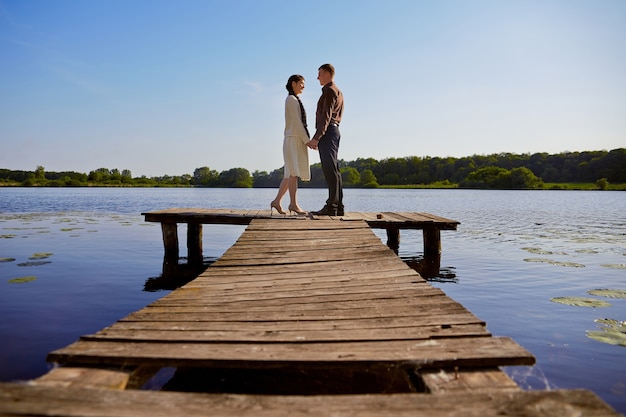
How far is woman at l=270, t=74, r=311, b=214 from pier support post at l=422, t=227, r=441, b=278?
3674mm

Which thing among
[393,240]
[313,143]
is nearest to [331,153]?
[313,143]

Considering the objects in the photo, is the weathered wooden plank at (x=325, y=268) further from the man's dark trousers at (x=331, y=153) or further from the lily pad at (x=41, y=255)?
the lily pad at (x=41, y=255)

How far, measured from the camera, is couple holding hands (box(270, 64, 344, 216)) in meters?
7.93

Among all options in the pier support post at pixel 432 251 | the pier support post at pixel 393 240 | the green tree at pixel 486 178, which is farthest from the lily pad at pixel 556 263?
the green tree at pixel 486 178

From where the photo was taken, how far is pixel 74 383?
213cm

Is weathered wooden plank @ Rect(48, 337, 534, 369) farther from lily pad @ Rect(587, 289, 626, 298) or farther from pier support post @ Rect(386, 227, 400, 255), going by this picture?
pier support post @ Rect(386, 227, 400, 255)

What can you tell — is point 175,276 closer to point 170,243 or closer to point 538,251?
point 170,243

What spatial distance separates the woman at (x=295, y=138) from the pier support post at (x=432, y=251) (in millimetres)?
3674

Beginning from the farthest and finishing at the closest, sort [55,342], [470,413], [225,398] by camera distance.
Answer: [55,342] < [225,398] < [470,413]

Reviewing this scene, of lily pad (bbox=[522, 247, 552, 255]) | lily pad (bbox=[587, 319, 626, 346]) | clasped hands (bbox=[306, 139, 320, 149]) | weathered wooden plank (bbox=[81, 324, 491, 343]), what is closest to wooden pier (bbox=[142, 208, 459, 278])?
clasped hands (bbox=[306, 139, 320, 149])

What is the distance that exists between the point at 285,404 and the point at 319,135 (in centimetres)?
646

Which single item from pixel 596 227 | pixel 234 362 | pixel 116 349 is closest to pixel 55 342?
pixel 116 349

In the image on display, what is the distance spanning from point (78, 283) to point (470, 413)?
8.64 m

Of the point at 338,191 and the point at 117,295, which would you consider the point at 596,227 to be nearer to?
the point at 338,191
